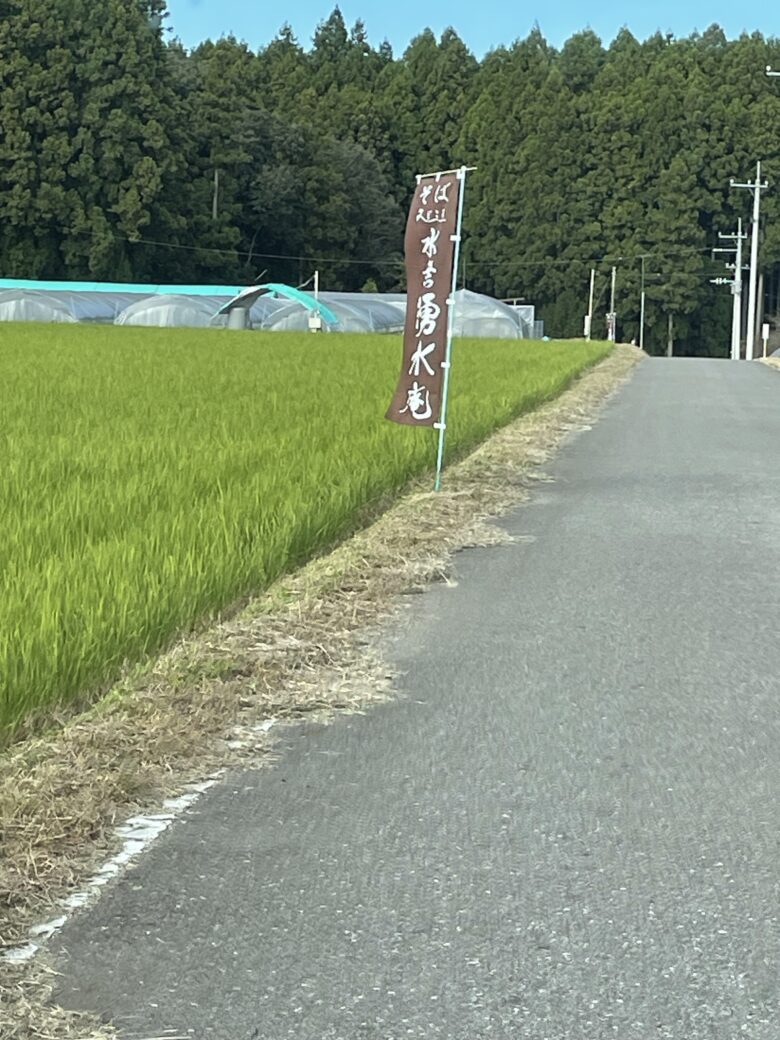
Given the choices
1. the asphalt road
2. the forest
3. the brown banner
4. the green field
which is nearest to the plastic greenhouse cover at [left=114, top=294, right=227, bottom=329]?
the forest

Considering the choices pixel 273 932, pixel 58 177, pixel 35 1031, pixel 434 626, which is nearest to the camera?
pixel 35 1031

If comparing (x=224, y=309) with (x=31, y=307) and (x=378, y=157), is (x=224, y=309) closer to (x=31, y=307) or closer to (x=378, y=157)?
(x=31, y=307)

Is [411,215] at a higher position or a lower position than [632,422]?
higher

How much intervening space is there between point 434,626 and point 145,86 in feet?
178

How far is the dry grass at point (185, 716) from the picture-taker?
2.36 metres

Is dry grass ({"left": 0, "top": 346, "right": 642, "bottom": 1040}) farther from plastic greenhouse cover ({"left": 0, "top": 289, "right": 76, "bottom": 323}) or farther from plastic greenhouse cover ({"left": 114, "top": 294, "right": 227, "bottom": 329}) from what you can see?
plastic greenhouse cover ({"left": 0, "top": 289, "right": 76, "bottom": 323})

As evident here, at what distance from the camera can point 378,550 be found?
5.64 m

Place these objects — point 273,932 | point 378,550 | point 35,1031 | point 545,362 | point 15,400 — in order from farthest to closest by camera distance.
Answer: point 545,362, point 15,400, point 378,550, point 273,932, point 35,1031

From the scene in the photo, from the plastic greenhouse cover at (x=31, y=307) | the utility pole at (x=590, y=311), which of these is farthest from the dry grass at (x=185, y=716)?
the utility pole at (x=590, y=311)

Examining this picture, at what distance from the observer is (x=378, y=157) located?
254 ft

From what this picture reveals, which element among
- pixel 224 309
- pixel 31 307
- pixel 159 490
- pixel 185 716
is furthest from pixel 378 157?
pixel 185 716

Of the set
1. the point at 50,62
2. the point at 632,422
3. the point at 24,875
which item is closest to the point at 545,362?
the point at 632,422

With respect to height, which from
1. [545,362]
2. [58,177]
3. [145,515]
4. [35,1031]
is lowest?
[35,1031]

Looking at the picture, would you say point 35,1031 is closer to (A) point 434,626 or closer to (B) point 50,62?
(A) point 434,626
